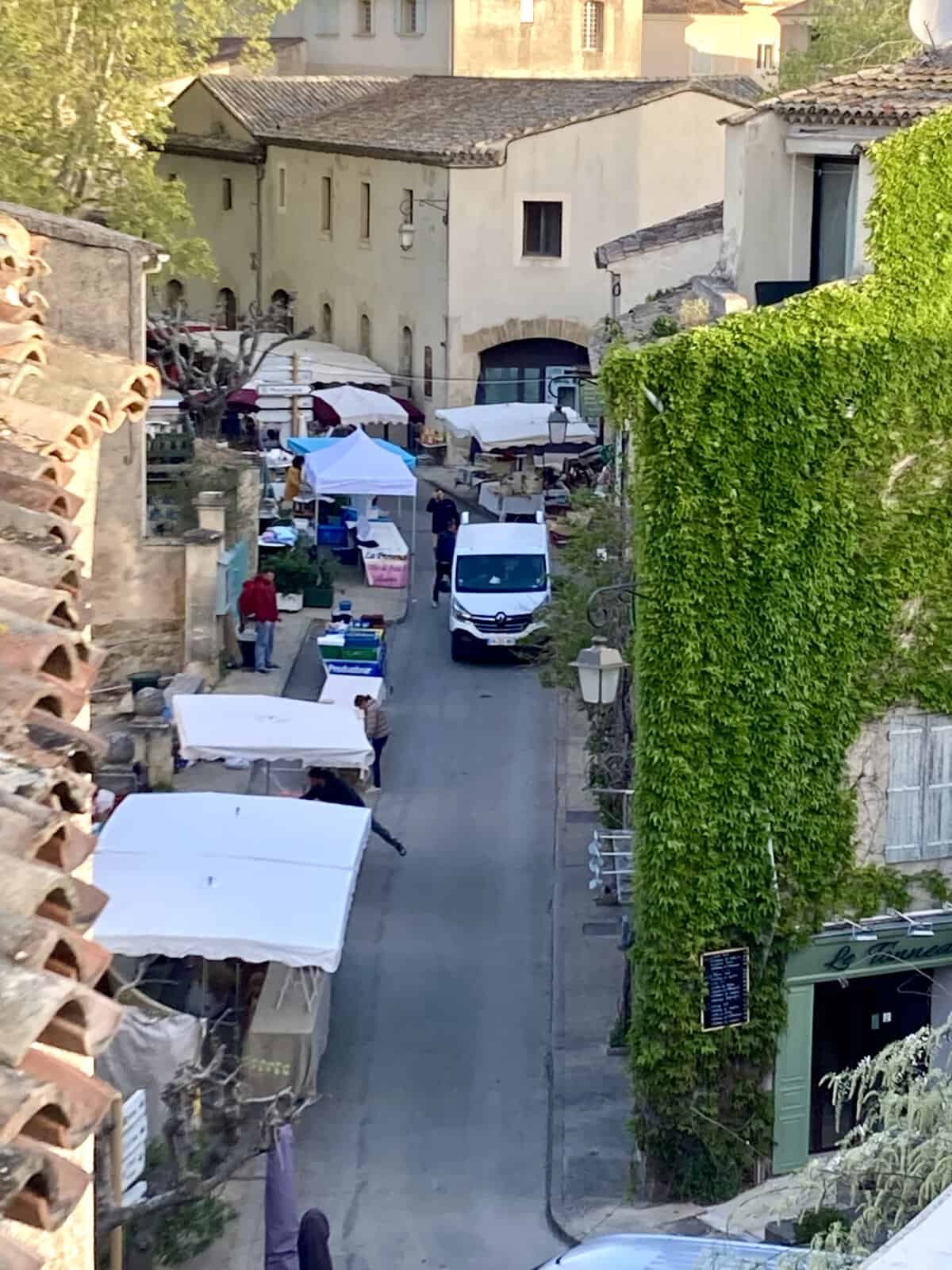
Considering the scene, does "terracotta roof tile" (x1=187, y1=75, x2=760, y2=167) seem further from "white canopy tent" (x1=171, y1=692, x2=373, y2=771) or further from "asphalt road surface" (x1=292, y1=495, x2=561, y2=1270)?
"white canopy tent" (x1=171, y1=692, x2=373, y2=771)

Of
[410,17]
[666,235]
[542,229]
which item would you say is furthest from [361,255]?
[666,235]

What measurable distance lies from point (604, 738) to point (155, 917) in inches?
263

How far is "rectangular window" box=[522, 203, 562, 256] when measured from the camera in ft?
147

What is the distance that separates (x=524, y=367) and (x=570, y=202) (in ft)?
11.7

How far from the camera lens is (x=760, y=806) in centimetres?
1589

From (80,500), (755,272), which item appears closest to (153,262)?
(755,272)

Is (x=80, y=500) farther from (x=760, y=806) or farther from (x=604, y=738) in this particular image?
(x=604, y=738)

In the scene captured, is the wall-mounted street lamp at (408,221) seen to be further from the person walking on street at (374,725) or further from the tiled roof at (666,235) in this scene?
the person walking on street at (374,725)

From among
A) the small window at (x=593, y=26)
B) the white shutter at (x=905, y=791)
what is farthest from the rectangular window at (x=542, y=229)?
the white shutter at (x=905, y=791)

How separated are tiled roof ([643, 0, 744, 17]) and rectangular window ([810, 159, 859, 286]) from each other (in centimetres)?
5095

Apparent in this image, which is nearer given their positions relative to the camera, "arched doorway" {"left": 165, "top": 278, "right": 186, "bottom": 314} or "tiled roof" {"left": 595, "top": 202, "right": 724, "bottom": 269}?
"tiled roof" {"left": 595, "top": 202, "right": 724, "bottom": 269}

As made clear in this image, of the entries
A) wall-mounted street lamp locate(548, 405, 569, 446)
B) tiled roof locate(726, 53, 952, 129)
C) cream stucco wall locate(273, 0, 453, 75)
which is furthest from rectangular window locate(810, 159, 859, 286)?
cream stucco wall locate(273, 0, 453, 75)

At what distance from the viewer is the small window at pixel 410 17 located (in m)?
56.5

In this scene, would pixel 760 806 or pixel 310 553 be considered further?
pixel 310 553
